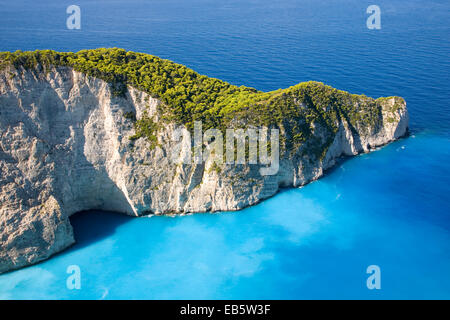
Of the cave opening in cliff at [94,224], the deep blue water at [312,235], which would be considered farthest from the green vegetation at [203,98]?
the cave opening in cliff at [94,224]

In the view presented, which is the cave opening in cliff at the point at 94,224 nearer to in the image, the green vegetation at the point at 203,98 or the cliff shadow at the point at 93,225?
the cliff shadow at the point at 93,225

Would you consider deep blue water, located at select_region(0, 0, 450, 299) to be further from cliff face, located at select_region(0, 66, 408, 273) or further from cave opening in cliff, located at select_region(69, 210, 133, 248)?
cliff face, located at select_region(0, 66, 408, 273)

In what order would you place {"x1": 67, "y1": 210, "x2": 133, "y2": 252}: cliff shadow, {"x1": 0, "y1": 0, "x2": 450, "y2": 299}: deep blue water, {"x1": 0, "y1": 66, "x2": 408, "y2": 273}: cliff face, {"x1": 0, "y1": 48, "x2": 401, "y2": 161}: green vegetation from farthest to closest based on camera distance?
{"x1": 67, "y1": 210, "x2": 133, "y2": 252}: cliff shadow < {"x1": 0, "y1": 48, "x2": 401, "y2": 161}: green vegetation < {"x1": 0, "y1": 66, "x2": 408, "y2": 273}: cliff face < {"x1": 0, "y1": 0, "x2": 450, "y2": 299}: deep blue water

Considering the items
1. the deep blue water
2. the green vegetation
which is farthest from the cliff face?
the deep blue water

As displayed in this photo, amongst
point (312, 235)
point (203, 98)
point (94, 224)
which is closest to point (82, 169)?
point (94, 224)
